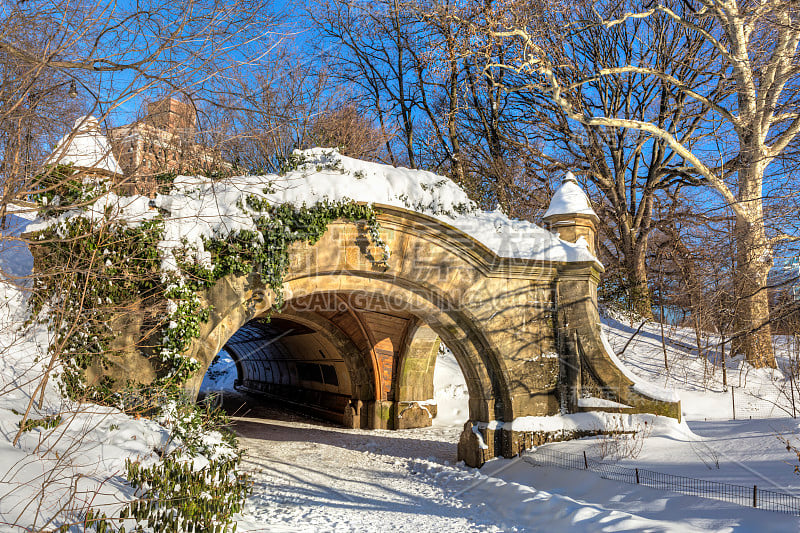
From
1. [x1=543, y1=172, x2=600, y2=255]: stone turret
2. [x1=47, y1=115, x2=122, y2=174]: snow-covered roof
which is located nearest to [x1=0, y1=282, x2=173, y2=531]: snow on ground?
[x1=47, y1=115, x2=122, y2=174]: snow-covered roof

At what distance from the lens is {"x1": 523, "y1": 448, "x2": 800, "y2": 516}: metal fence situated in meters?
5.23

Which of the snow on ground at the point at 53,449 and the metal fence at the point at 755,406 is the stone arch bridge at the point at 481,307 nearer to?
the snow on ground at the point at 53,449

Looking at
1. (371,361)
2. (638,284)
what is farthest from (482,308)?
(638,284)

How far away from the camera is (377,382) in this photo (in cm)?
1319

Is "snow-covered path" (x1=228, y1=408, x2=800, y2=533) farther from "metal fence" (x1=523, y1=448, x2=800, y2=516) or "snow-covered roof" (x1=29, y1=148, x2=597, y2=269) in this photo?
"snow-covered roof" (x1=29, y1=148, x2=597, y2=269)

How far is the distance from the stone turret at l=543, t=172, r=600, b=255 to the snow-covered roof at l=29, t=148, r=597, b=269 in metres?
0.32

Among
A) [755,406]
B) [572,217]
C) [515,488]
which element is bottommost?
[515,488]

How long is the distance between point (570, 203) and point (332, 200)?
4.35 m

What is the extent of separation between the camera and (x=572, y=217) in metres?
9.56

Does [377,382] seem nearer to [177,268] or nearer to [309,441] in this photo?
[309,441]

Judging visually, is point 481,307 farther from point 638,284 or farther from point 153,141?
point 638,284

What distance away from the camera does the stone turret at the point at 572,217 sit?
9.55m

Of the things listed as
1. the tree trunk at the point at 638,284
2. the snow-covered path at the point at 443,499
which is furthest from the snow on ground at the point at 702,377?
the snow-covered path at the point at 443,499

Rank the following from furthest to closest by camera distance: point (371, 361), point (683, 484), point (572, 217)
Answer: point (371, 361) < point (572, 217) < point (683, 484)
